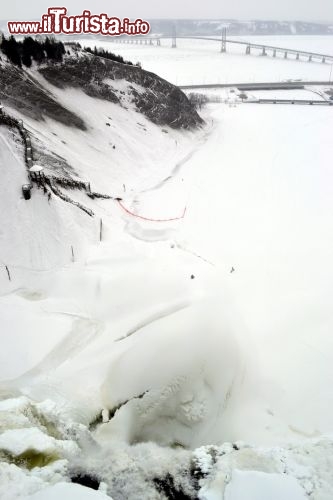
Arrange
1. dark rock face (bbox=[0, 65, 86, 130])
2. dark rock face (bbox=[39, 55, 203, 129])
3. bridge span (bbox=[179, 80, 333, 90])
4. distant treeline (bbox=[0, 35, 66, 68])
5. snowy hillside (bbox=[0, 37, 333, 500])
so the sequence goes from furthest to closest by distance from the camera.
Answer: bridge span (bbox=[179, 80, 333, 90]) < dark rock face (bbox=[39, 55, 203, 129]) < distant treeline (bbox=[0, 35, 66, 68]) < dark rock face (bbox=[0, 65, 86, 130]) < snowy hillside (bbox=[0, 37, 333, 500])

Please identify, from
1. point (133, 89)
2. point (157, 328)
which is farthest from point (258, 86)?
point (157, 328)

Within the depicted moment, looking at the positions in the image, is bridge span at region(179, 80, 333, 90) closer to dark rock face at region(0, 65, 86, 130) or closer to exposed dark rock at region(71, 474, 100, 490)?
dark rock face at region(0, 65, 86, 130)

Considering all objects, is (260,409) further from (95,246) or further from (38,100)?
(38,100)

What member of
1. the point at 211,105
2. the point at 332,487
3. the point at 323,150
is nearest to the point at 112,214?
the point at 332,487

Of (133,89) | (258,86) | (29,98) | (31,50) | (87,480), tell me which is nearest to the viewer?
(87,480)

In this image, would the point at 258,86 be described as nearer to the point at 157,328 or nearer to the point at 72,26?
the point at 72,26

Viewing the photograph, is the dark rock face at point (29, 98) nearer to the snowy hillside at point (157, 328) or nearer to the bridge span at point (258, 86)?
the snowy hillside at point (157, 328)

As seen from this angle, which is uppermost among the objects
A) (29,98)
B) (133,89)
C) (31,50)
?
(31,50)

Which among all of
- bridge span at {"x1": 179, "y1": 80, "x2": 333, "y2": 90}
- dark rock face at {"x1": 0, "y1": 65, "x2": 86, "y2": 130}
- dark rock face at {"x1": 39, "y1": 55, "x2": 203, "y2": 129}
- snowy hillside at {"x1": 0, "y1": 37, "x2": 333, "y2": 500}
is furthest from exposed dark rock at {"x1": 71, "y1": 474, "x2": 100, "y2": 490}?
bridge span at {"x1": 179, "y1": 80, "x2": 333, "y2": 90}
